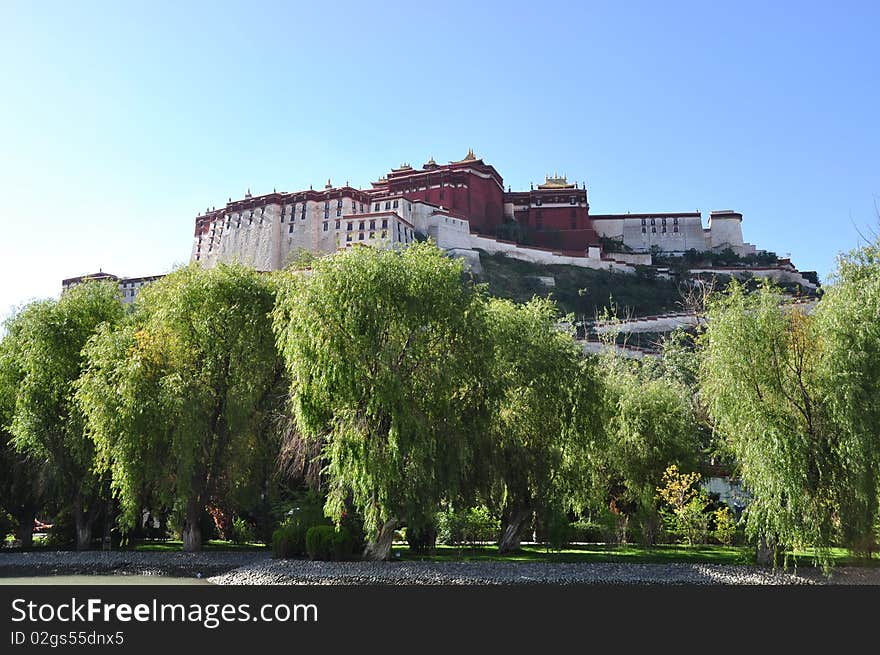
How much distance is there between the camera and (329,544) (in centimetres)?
1723

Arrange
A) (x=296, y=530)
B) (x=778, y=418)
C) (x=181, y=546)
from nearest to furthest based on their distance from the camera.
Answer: (x=778, y=418) → (x=296, y=530) → (x=181, y=546)

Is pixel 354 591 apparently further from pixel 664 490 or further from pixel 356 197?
pixel 356 197

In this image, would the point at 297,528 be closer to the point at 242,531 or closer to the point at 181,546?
the point at 242,531

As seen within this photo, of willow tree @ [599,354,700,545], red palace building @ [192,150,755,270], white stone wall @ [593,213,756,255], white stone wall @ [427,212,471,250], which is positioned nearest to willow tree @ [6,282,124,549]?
willow tree @ [599,354,700,545]

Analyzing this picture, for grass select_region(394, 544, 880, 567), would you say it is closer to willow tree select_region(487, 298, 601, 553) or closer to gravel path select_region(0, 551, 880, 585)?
gravel path select_region(0, 551, 880, 585)

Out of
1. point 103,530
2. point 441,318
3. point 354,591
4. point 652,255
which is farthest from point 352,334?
point 652,255

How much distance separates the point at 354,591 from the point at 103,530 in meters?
12.3

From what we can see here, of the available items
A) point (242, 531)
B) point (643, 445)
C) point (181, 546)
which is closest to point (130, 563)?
point (181, 546)

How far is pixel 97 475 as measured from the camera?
833 inches

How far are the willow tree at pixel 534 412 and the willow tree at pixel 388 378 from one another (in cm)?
121

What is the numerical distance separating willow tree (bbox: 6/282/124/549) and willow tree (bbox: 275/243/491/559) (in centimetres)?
782

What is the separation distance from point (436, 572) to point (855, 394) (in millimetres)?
8622

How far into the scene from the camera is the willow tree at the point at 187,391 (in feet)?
60.9

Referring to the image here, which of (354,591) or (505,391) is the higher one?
(505,391)
